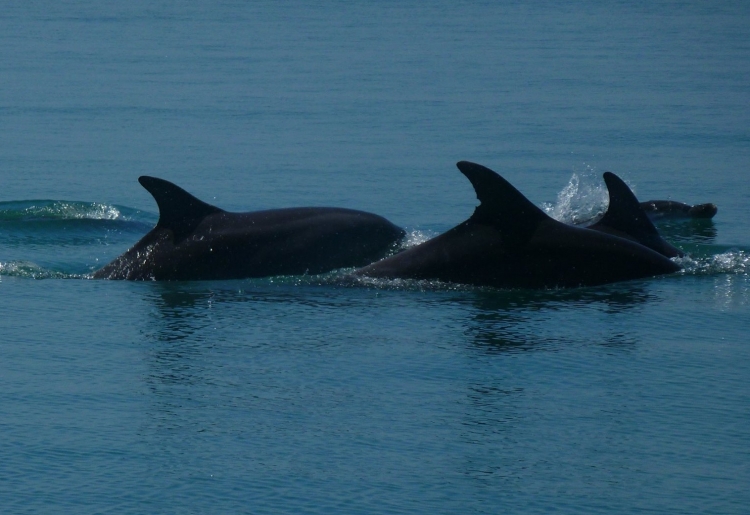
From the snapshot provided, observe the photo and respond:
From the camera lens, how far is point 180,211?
1382 centimetres

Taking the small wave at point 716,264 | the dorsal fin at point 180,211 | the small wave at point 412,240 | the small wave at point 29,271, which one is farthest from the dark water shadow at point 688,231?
the small wave at point 29,271

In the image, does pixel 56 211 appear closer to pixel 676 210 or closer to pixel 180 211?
pixel 180 211

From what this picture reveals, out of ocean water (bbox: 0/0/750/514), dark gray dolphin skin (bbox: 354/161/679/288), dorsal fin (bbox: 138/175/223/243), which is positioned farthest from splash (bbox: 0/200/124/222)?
dark gray dolphin skin (bbox: 354/161/679/288)

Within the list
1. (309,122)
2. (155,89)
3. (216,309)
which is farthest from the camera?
(155,89)

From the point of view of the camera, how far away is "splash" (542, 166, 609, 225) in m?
17.6

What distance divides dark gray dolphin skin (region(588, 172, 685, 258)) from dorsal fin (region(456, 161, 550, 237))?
56.3 inches

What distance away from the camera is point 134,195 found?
778 inches

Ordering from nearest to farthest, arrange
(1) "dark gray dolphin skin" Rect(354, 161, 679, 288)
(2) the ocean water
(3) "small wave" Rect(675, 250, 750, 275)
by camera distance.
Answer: (2) the ocean water < (1) "dark gray dolphin skin" Rect(354, 161, 679, 288) < (3) "small wave" Rect(675, 250, 750, 275)

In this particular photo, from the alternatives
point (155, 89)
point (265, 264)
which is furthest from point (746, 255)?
point (155, 89)

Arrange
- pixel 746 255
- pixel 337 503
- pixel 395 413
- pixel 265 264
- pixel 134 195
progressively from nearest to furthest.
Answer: pixel 337 503
pixel 395 413
pixel 265 264
pixel 746 255
pixel 134 195

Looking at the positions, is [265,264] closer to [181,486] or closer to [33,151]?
[181,486]

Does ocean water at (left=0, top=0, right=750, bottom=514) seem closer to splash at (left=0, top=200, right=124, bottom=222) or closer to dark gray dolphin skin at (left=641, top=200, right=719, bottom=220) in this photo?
splash at (left=0, top=200, right=124, bottom=222)

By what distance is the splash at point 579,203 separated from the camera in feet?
57.6

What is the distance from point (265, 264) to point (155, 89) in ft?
66.9
